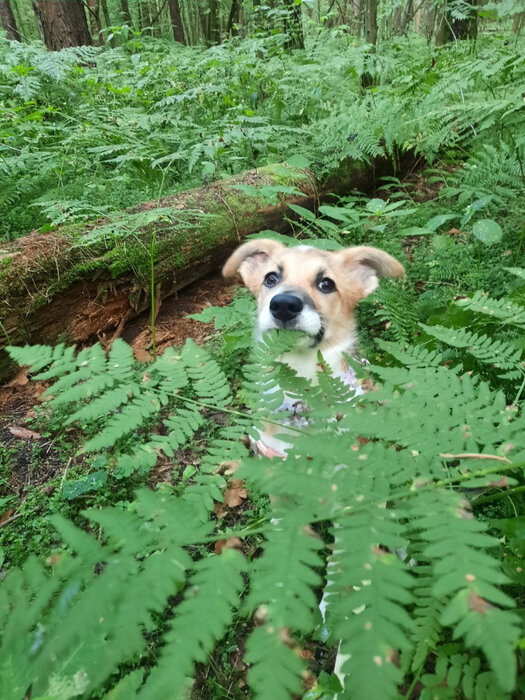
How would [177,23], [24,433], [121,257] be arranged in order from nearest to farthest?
1. [24,433]
2. [121,257]
3. [177,23]

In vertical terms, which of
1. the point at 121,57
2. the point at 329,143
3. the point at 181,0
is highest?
the point at 181,0

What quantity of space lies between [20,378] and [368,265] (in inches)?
125

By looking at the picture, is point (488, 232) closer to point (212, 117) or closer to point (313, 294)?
point (313, 294)

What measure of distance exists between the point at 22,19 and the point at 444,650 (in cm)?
3216

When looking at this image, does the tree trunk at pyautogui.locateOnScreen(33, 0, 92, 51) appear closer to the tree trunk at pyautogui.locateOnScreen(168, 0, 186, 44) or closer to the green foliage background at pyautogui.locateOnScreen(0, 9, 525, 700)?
the tree trunk at pyautogui.locateOnScreen(168, 0, 186, 44)

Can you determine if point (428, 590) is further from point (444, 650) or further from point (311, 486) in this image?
point (311, 486)

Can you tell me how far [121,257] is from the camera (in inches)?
162

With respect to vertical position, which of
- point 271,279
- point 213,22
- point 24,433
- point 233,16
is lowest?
point 24,433

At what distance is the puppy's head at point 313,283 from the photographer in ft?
8.57

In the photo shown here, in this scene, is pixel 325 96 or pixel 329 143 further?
pixel 325 96

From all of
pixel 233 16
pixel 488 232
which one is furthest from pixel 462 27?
pixel 233 16

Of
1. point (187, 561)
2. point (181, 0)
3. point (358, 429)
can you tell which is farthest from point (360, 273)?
point (181, 0)

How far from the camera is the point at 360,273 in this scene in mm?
3139

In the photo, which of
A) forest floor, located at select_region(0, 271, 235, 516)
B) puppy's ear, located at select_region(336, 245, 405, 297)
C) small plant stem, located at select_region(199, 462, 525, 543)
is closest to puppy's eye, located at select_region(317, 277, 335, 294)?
puppy's ear, located at select_region(336, 245, 405, 297)
